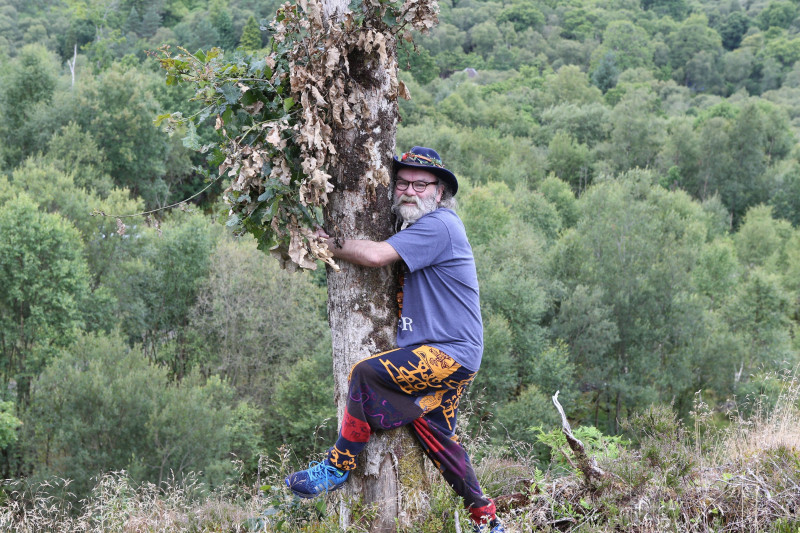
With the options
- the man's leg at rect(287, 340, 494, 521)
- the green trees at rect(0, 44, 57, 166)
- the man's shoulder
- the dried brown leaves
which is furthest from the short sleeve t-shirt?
the green trees at rect(0, 44, 57, 166)

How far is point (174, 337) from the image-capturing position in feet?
96.1

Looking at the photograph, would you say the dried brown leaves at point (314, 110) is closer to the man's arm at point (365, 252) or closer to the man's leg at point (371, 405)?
the man's arm at point (365, 252)

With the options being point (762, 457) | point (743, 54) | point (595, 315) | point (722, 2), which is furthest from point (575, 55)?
point (762, 457)

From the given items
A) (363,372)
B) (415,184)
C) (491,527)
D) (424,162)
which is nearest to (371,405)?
(363,372)

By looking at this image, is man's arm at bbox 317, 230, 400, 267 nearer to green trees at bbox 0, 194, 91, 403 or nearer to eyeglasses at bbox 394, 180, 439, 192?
eyeglasses at bbox 394, 180, 439, 192

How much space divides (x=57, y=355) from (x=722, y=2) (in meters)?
147

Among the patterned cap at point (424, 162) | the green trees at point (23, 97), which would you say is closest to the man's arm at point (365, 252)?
the patterned cap at point (424, 162)

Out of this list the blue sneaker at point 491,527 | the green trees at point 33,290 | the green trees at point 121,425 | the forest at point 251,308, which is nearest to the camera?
the blue sneaker at point 491,527

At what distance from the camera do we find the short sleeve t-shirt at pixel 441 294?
3.98m

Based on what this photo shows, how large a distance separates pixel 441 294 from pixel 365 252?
22.4 inches

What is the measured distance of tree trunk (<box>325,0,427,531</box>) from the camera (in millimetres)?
3938

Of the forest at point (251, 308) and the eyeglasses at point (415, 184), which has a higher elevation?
the eyeglasses at point (415, 184)

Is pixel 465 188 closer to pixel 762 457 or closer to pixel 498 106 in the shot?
pixel 498 106

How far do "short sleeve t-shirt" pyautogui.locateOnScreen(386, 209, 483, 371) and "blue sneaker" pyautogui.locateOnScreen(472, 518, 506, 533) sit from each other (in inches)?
37.0
